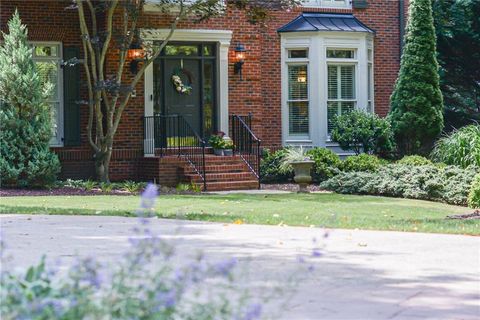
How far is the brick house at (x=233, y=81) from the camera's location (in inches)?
816

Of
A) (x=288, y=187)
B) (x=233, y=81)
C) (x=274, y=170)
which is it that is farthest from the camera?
(x=233, y=81)

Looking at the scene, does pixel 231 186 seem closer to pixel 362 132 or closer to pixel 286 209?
pixel 362 132

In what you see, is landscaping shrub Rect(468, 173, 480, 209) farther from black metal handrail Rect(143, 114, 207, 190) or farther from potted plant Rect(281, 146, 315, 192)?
black metal handrail Rect(143, 114, 207, 190)

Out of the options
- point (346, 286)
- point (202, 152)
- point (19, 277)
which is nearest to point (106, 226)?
point (346, 286)

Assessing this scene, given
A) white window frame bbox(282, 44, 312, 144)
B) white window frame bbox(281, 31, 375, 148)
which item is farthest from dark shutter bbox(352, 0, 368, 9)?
white window frame bbox(282, 44, 312, 144)

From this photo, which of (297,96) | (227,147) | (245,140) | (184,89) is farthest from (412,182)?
(184,89)

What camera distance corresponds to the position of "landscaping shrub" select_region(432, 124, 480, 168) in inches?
790

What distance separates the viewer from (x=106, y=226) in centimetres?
1109

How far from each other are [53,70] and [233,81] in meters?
4.26

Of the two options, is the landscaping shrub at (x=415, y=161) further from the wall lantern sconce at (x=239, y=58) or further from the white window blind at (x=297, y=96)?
the wall lantern sconce at (x=239, y=58)

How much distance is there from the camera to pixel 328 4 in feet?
78.8

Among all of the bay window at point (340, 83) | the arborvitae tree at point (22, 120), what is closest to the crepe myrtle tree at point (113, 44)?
the arborvitae tree at point (22, 120)

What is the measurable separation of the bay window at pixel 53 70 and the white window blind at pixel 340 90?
6822mm

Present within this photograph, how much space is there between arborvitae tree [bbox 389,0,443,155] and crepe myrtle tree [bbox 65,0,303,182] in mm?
3796
